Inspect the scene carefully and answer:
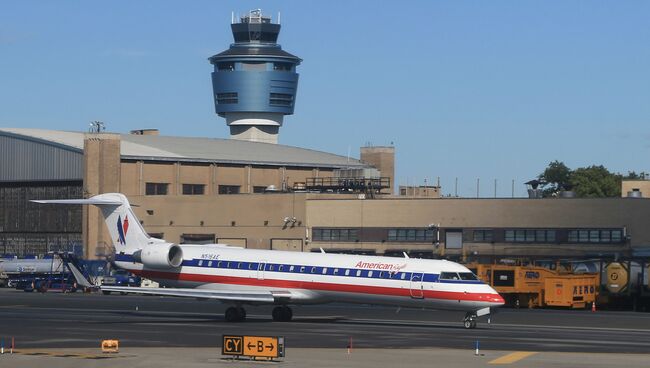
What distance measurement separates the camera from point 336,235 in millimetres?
99812

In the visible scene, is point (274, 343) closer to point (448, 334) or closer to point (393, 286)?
point (448, 334)

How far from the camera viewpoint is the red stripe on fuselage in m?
49.1

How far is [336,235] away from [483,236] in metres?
12.8

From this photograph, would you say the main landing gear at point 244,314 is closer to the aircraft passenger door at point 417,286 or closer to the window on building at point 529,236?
the aircraft passenger door at point 417,286

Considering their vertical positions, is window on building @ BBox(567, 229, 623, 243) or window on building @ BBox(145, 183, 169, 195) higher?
window on building @ BBox(145, 183, 169, 195)

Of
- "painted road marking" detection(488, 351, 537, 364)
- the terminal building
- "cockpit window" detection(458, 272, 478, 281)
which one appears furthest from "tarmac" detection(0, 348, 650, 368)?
the terminal building

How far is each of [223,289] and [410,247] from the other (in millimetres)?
43105

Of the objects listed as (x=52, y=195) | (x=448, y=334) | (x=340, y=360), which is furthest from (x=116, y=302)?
(x=52, y=195)

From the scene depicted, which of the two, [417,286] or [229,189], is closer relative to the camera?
[417,286]

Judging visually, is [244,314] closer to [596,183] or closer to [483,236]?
[483,236]

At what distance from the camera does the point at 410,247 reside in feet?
317

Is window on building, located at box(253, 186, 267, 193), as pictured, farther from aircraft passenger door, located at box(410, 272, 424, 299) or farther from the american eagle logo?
aircraft passenger door, located at box(410, 272, 424, 299)

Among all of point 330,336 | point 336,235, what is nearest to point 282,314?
point 330,336

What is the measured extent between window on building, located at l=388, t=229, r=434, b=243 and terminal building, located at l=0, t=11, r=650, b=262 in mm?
79
